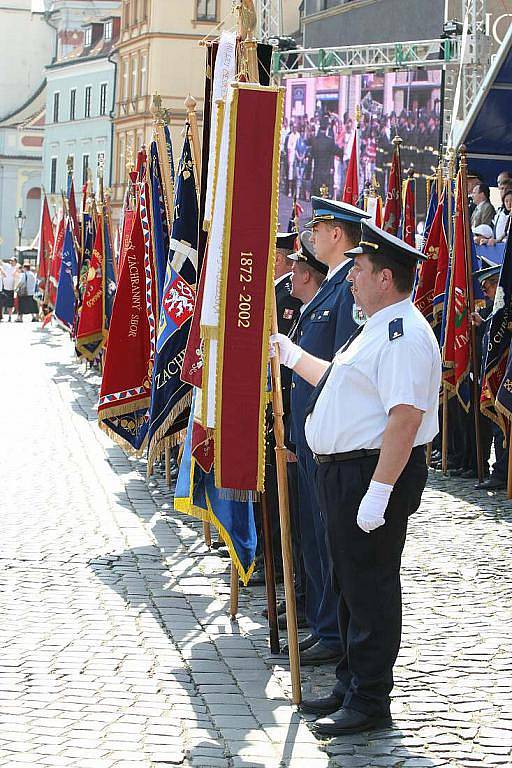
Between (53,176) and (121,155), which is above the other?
(121,155)

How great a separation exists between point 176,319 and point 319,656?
432 cm

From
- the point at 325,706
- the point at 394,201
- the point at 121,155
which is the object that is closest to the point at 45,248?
the point at 394,201

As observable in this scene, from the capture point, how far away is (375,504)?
5.27 m

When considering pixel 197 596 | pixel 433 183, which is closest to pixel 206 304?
pixel 197 596

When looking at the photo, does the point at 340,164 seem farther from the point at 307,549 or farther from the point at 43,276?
the point at 307,549

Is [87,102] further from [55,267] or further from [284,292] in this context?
[284,292]

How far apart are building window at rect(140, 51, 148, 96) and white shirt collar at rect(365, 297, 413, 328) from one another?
6141 cm

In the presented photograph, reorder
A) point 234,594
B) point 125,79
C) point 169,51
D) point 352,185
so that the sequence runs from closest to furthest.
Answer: point 234,594 → point 352,185 → point 169,51 → point 125,79

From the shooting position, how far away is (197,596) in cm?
794

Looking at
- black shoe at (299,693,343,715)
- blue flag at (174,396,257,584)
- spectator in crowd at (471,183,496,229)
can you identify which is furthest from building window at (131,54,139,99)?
black shoe at (299,693,343,715)

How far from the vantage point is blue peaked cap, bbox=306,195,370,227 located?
634 cm

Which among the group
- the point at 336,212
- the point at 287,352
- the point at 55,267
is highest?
the point at 336,212

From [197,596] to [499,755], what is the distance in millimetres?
2929

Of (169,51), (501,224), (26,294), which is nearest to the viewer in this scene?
(501,224)
